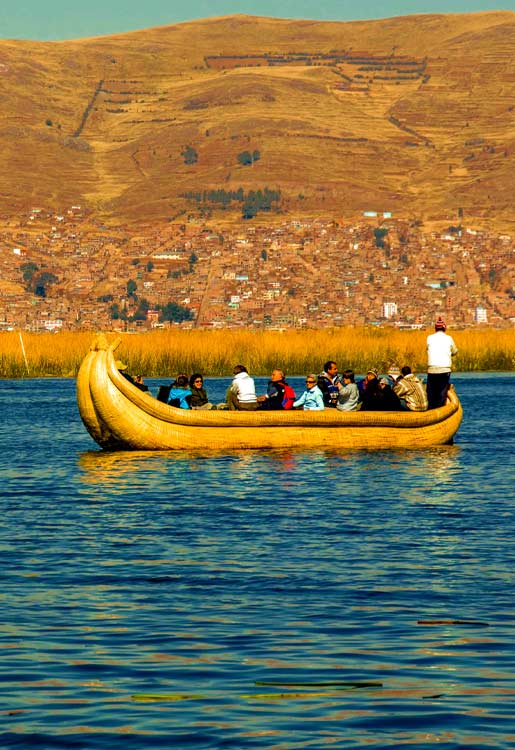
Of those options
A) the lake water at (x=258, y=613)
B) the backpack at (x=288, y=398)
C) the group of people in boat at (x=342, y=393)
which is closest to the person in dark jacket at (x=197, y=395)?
the group of people in boat at (x=342, y=393)

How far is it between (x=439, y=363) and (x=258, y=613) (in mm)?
17632

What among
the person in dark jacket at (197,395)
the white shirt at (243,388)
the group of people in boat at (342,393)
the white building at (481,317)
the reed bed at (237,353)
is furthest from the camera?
the white building at (481,317)

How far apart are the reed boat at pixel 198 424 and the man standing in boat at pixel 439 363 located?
2.98 feet

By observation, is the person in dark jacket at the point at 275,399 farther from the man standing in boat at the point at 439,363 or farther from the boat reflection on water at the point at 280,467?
the man standing in boat at the point at 439,363

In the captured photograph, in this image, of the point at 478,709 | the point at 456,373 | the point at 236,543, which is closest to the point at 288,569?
the point at 236,543

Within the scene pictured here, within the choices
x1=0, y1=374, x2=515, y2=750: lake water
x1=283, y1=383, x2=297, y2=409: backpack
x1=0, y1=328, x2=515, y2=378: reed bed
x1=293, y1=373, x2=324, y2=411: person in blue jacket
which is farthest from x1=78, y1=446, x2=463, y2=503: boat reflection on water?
x1=0, y1=328, x2=515, y2=378: reed bed

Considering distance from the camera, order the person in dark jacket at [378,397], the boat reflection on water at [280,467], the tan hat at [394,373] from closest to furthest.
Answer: the boat reflection on water at [280,467], the person in dark jacket at [378,397], the tan hat at [394,373]

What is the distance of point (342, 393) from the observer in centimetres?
3014

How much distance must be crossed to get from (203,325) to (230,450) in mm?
166997

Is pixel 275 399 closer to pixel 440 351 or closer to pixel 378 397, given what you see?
pixel 378 397

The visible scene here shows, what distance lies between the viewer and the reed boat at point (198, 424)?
95.5ft

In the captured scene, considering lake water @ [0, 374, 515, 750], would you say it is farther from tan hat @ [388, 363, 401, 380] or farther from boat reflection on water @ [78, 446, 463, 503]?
tan hat @ [388, 363, 401, 380]

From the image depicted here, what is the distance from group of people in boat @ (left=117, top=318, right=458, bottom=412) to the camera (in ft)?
98.3

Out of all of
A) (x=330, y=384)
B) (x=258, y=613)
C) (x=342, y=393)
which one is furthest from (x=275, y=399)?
(x=258, y=613)
